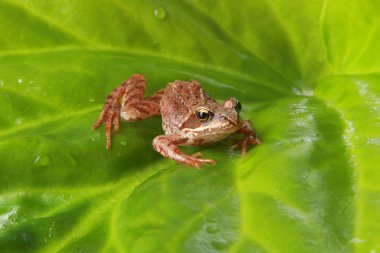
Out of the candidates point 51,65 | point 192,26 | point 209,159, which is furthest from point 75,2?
point 209,159

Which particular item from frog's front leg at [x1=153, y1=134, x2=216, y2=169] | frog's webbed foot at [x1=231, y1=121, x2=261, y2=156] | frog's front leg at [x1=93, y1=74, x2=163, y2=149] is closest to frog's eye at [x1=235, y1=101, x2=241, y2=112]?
frog's webbed foot at [x1=231, y1=121, x2=261, y2=156]

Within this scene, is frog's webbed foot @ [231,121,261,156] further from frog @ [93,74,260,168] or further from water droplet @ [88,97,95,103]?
water droplet @ [88,97,95,103]

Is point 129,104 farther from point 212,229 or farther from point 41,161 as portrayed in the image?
point 212,229

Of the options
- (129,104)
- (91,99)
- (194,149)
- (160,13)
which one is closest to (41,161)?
(91,99)

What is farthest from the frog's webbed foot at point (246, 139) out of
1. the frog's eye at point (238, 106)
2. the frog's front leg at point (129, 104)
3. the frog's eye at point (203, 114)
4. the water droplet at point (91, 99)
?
the water droplet at point (91, 99)

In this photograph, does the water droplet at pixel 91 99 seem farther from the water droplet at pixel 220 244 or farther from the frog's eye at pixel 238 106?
the water droplet at pixel 220 244

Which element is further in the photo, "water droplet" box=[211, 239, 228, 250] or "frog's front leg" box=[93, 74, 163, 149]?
"frog's front leg" box=[93, 74, 163, 149]
